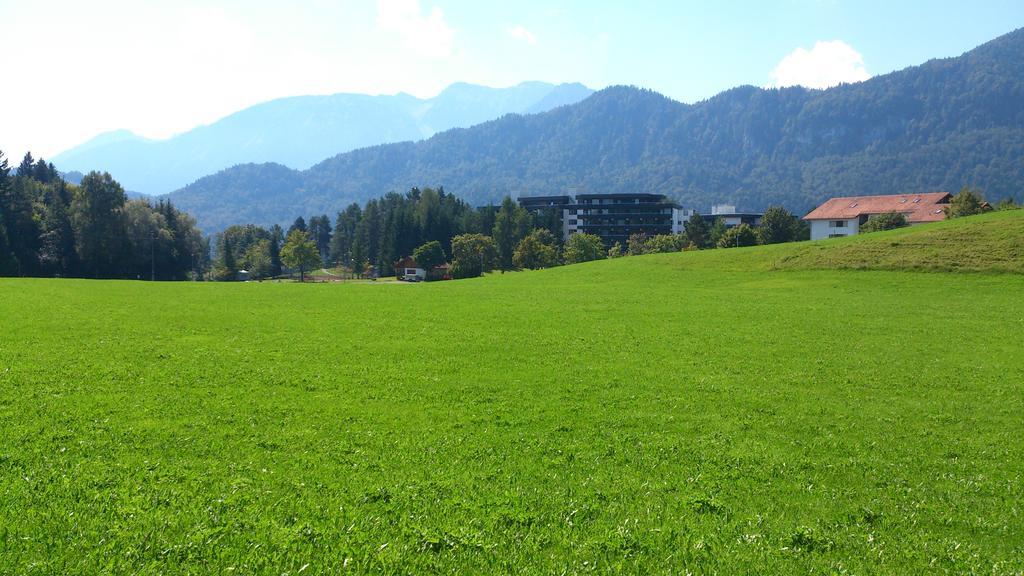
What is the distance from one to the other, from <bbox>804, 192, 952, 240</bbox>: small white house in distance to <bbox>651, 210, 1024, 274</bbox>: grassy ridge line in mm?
48961

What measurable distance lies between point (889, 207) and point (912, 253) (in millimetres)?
72520

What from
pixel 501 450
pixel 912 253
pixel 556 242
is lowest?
pixel 501 450

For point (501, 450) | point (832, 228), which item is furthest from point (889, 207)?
point (501, 450)

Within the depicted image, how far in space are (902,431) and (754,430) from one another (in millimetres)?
3133

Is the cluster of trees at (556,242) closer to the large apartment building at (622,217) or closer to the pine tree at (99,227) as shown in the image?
the large apartment building at (622,217)

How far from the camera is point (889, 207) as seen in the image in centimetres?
11200

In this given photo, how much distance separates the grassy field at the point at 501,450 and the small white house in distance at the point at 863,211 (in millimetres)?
97052

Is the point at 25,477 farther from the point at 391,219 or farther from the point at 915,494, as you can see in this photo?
the point at 391,219

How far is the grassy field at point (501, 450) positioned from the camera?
7586mm

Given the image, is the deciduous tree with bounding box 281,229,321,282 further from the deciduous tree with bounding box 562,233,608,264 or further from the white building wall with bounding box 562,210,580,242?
the white building wall with bounding box 562,210,580,242

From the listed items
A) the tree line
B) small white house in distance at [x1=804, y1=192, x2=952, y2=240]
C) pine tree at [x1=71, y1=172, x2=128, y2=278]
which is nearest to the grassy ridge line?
the tree line

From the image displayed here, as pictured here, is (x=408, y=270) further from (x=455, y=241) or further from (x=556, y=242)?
(x=556, y=242)

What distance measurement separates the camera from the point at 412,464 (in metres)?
10.1

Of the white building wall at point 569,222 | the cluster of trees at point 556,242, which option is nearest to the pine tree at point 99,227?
the cluster of trees at point 556,242
